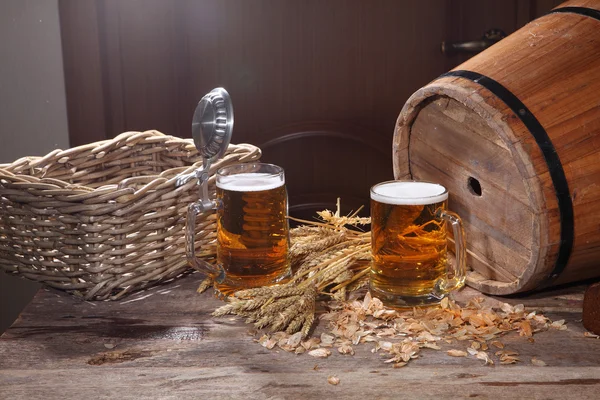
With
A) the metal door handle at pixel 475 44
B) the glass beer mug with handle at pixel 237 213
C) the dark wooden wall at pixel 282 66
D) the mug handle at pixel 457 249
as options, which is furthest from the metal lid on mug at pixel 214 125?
the metal door handle at pixel 475 44

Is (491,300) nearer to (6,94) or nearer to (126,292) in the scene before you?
(126,292)

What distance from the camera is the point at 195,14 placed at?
2051 millimetres

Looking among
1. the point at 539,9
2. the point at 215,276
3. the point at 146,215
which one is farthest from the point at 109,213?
the point at 539,9

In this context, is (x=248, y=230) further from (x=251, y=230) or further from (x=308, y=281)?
(x=308, y=281)

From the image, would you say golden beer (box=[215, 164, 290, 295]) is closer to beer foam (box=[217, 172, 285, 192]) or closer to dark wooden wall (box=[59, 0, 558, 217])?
beer foam (box=[217, 172, 285, 192])

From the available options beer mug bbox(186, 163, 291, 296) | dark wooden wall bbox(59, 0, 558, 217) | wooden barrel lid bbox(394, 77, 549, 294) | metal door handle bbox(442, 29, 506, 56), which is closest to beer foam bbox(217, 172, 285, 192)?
beer mug bbox(186, 163, 291, 296)

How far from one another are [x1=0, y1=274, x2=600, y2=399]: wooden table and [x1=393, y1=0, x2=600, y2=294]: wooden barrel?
10cm

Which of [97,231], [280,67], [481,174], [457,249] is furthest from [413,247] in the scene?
[280,67]

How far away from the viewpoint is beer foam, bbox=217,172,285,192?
1.02 meters

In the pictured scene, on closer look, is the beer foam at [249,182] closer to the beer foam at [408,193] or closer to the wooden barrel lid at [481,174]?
the beer foam at [408,193]

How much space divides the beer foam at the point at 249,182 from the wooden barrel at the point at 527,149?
0.90 feet

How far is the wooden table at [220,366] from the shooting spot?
2.58ft

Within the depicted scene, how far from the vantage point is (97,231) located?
1.02 metres

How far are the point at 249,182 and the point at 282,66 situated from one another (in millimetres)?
1129
